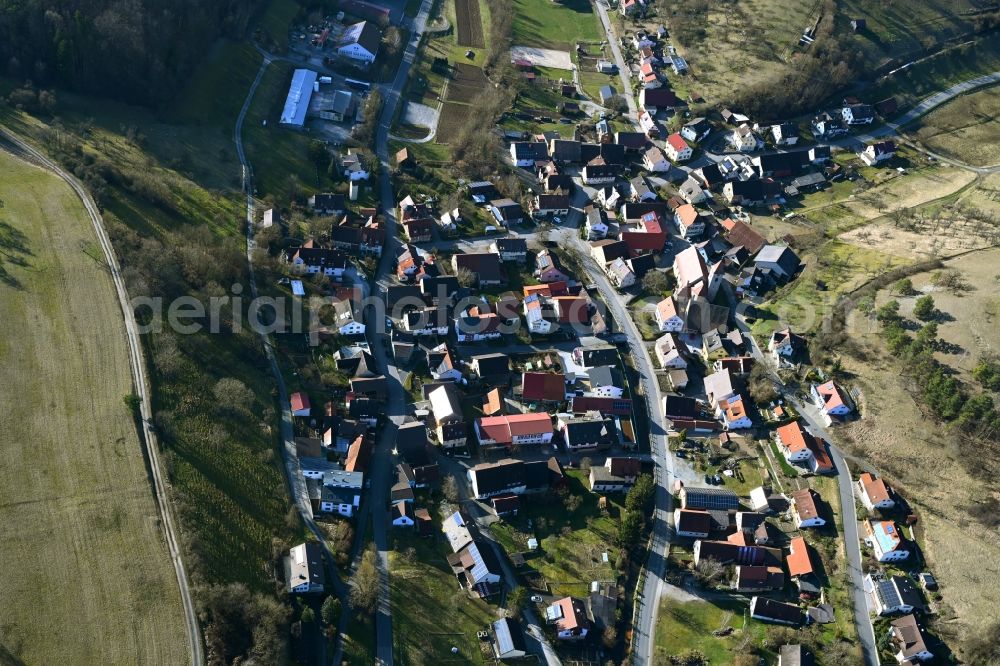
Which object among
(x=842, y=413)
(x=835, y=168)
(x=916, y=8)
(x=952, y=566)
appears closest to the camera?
(x=952, y=566)

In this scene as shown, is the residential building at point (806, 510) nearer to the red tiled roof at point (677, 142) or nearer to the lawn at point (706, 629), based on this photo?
the lawn at point (706, 629)

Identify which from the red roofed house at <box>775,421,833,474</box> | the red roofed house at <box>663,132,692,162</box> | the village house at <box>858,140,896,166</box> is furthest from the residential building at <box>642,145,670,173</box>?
the red roofed house at <box>775,421,833,474</box>

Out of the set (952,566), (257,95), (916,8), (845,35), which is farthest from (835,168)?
(257,95)

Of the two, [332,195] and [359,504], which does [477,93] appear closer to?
[332,195]

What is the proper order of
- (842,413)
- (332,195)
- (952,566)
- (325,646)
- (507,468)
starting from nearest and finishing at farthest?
(325,646)
(952,566)
(507,468)
(842,413)
(332,195)

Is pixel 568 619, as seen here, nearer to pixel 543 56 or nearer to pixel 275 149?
pixel 275 149

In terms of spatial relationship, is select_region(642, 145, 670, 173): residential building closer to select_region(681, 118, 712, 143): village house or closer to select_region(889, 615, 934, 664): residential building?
select_region(681, 118, 712, 143): village house
